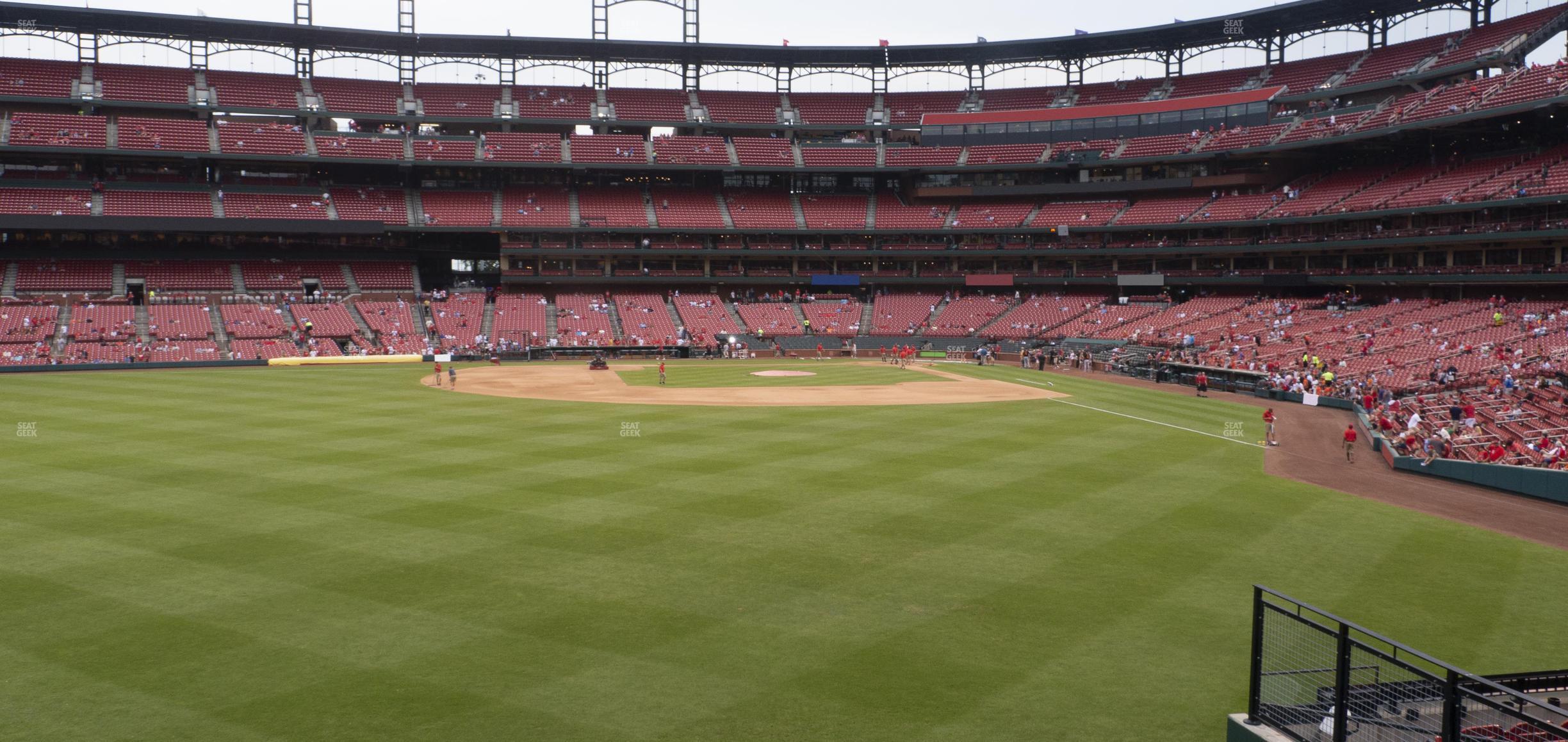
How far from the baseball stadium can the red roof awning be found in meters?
0.42

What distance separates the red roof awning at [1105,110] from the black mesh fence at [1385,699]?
7744 centimetres

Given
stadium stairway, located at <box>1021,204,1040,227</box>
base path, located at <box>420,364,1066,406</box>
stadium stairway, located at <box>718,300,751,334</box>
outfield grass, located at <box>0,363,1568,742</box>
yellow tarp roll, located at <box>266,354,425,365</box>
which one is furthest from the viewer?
stadium stairway, located at <box>1021,204,1040,227</box>

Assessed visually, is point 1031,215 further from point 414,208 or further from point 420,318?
point 414,208

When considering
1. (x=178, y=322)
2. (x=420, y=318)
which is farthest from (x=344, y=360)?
(x=178, y=322)

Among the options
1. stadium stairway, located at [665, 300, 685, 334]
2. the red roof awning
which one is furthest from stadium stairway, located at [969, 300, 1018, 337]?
stadium stairway, located at [665, 300, 685, 334]

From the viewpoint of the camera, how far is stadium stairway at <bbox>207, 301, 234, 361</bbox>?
203 ft

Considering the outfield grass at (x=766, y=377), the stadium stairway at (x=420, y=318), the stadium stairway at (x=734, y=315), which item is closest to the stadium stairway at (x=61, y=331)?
the stadium stairway at (x=420, y=318)

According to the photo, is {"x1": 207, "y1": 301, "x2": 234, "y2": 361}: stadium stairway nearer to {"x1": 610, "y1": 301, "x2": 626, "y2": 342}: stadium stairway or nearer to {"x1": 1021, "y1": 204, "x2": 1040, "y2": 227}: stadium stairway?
{"x1": 610, "y1": 301, "x2": 626, "y2": 342}: stadium stairway

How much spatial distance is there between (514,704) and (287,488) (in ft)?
45.5

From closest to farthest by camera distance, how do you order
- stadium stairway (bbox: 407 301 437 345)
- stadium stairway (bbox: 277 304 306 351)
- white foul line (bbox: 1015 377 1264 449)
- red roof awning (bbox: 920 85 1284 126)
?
white foul line (bbox: 1015 377 1264 449) < stadium stairway (bbox: 277 304 306 351) < stadium stairway (bbox: 407 301 437 345) < red roof awning (bbox: 920 85 1284 126)

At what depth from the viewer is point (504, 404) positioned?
126ft

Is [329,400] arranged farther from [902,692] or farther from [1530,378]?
[1530,378]

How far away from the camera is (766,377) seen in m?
52.5

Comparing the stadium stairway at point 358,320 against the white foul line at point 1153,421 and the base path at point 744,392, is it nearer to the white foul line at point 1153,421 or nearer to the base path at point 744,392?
the base path at point 744,392
